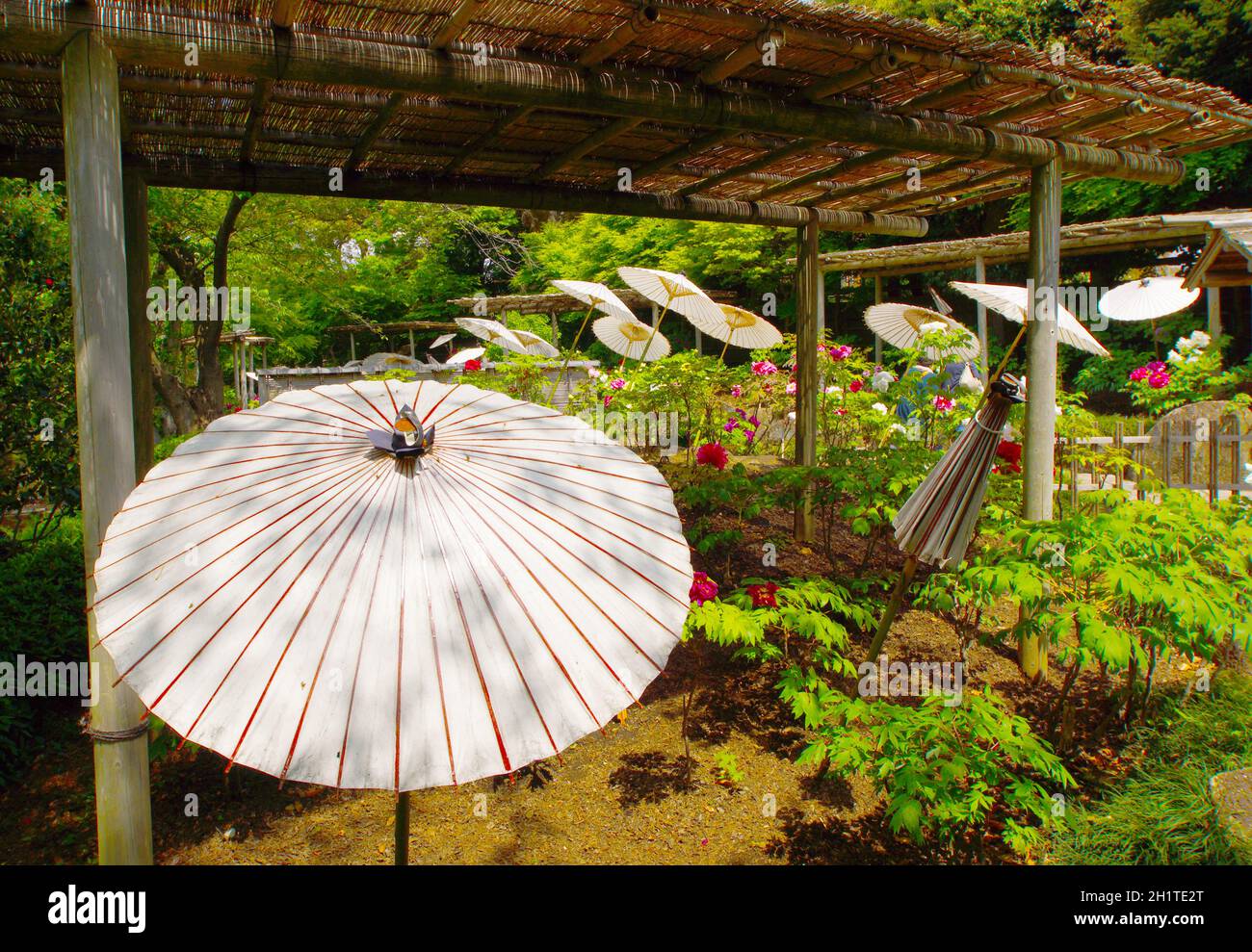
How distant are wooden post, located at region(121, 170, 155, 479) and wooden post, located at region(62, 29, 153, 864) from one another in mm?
1773

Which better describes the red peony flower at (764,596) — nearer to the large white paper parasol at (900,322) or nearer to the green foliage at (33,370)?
the large white paper parasol at (900,322)

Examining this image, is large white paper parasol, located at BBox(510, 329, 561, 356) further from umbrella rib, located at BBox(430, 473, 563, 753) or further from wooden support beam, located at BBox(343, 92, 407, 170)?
umbrella rib, located at BBox(430, 473, 563, 753)

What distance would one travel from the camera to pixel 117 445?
2.63 metres

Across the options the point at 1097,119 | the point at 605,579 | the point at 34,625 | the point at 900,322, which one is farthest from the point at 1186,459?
the point at 34,625

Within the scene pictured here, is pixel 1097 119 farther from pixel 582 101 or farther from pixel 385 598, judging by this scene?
pixel 385 598

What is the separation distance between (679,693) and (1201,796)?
2.51 meters

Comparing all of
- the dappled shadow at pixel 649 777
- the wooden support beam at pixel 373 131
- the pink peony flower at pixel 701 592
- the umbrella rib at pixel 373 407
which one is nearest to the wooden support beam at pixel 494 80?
the wooden support beam at pixel 373 131

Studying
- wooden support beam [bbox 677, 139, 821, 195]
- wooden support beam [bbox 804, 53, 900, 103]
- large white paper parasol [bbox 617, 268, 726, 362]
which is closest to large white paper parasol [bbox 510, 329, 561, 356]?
large white paper parasol [bbox 617, 268, 726, 362]

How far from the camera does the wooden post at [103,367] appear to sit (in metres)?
2.54

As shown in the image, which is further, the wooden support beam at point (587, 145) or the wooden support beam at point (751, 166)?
the wooden support beam at point (751, 166)

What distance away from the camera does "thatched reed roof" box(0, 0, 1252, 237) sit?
9.46 feet

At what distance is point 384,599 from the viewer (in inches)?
59.6

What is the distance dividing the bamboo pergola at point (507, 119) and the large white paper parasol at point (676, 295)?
56 cm

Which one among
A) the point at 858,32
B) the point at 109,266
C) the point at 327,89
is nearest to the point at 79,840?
the point at 109,266
